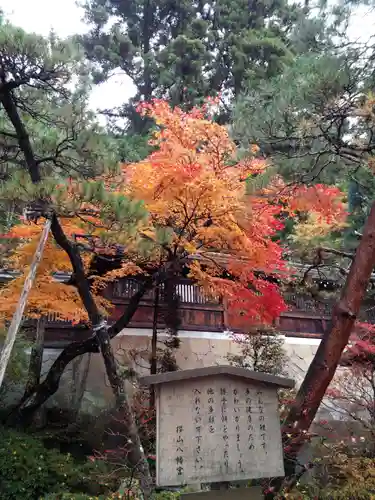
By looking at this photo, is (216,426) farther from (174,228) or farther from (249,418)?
(174,228)

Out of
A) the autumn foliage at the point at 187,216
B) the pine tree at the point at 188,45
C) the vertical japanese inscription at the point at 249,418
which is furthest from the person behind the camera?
the pine tree at the point at 188,45

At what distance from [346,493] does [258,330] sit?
213 inches

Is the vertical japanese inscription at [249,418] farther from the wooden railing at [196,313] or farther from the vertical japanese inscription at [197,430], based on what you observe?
the wooden railing at [196,313]

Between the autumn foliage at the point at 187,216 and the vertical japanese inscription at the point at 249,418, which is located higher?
the autumn foliage at the point at 187,216

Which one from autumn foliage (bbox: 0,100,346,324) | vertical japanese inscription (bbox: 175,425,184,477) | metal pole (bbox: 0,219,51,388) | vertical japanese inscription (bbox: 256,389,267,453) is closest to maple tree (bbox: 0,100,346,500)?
autumn foliage (bbox: 0,100,346,324)

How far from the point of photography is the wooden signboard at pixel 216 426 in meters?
4.04

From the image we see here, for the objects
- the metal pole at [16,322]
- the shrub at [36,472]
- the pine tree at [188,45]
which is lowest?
the shrub at [36,472]

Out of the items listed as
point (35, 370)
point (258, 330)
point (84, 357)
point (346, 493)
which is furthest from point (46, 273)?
point (346, 493)

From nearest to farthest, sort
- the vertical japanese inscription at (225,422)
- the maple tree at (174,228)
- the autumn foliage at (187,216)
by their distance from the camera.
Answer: the vertical japanese inscription at (225,422) → the maple tree at (174,228) → the autumn foliage at (187,216)

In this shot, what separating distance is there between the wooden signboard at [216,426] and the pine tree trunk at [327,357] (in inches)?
46.8

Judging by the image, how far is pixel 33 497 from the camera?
23.1 ft

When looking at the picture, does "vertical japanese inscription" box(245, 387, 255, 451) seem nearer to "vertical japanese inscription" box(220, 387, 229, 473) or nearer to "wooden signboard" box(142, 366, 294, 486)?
"wooden signboard" box(142, 366, 294, 486)

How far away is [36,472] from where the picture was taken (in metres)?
7.31

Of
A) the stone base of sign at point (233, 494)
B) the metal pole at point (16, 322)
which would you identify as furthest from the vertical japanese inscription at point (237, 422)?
the metal pole at point (16, 322)
